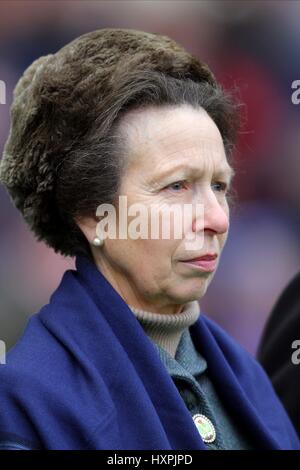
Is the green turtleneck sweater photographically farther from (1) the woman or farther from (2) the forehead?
(2) the forehead

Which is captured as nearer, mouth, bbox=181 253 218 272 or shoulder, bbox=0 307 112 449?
shoulder, bbox=0 307 112 449

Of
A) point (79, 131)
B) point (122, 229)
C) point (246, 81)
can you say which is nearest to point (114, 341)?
point (122, 229)

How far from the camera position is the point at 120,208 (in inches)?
68.7

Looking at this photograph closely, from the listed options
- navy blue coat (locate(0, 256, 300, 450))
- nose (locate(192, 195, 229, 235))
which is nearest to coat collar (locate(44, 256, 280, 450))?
navy blue coat (locate(0, 256, 300, 450))

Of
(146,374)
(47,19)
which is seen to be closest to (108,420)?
(146,374)

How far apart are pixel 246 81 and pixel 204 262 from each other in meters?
2.66

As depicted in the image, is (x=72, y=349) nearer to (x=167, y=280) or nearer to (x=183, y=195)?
(x=167, y=280)

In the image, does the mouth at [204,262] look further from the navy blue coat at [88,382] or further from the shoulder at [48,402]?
the shoulder at [48,402]

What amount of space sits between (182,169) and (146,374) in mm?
460

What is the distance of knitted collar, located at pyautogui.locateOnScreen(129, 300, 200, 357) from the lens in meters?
1.77

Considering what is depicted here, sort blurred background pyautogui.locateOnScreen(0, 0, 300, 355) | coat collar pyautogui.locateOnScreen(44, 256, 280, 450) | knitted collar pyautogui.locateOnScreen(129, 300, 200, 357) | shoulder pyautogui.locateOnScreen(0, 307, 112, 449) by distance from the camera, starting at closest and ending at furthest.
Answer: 1. shoulder pyautogui.locateOnScreen(0, 307, 112, 449)
2. coat collar pyautogui.locateOnScreen(44, 256, 280, 450)
3. knitted collar pyautogui.locateOnScreen(129, 300, 200, 357)
4. blurred background pyautogui.locateOnScreen(0, 0, 300, 355)

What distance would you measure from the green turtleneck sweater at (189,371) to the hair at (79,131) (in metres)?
0.25

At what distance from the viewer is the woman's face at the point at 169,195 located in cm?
172

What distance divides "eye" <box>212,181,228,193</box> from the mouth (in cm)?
17
